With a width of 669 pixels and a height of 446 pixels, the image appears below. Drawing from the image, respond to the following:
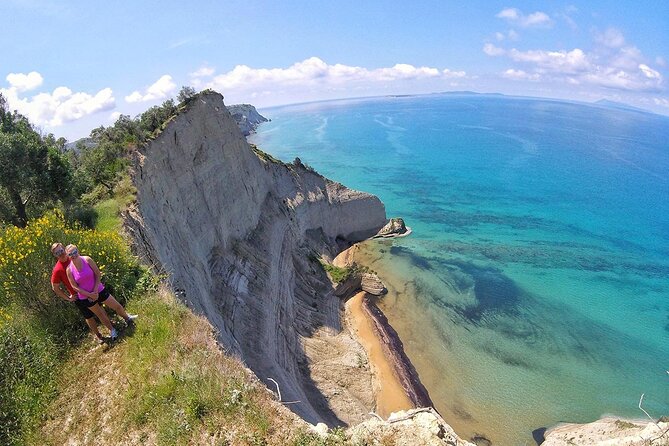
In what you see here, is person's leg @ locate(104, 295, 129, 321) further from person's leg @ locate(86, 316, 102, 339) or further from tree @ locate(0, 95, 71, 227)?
tree @ locate(0, 95, 71, 227)

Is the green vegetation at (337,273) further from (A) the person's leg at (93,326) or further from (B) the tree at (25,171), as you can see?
(A) the person's leg at (93,326)

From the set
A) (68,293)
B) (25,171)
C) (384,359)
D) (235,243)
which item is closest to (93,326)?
(68,293)

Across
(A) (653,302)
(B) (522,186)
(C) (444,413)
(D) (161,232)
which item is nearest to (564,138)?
(B) (522,186)

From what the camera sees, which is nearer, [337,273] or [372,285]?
[337,273]

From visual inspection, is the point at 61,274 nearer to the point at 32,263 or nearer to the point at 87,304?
the point at 87,304

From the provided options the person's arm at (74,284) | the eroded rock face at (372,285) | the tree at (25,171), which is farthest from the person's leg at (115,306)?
the eroded rock face at (372,285)

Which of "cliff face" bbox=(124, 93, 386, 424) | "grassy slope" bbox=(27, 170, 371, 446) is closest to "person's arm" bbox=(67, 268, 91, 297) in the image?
"grassy slope" bbox=(27, 170, 371, 446)

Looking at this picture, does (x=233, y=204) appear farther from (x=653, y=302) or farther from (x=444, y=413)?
(x=653, y=302)
